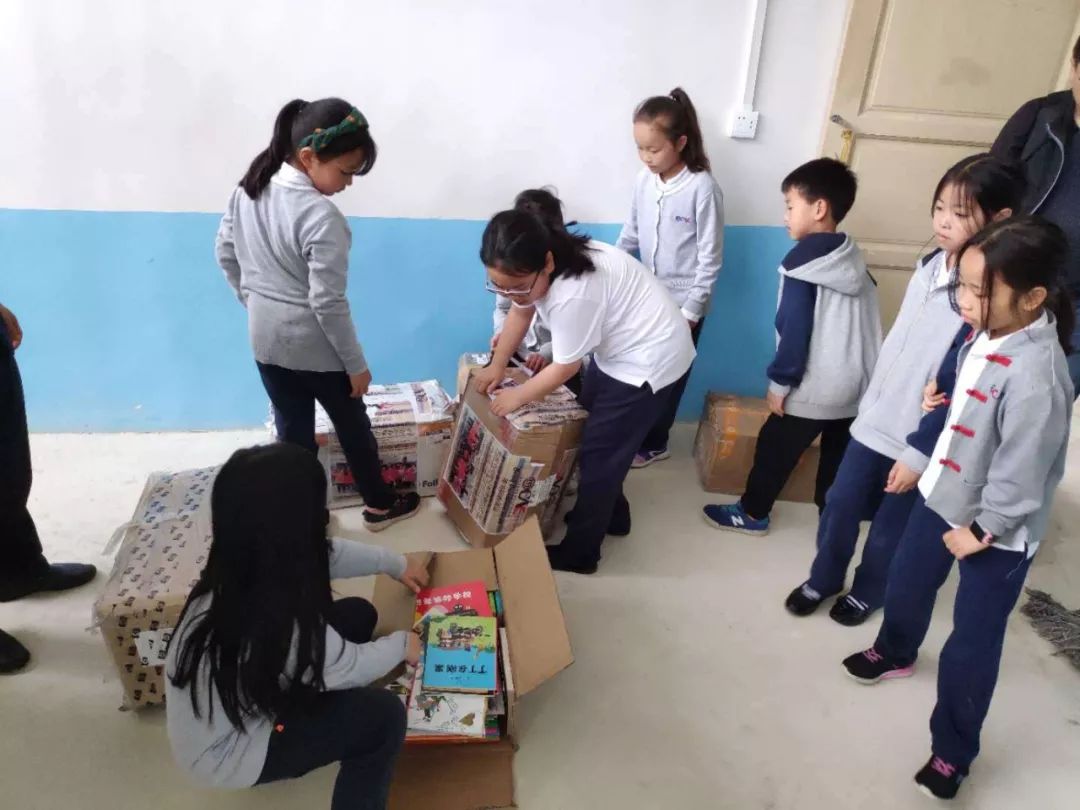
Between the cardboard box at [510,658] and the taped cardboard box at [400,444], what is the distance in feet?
1.90

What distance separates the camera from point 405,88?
90.5 inches

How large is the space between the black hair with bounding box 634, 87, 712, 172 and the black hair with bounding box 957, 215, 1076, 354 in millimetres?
1136

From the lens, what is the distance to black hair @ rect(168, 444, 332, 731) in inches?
39.5

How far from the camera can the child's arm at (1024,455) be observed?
1.19 meters

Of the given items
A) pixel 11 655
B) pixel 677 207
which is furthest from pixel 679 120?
pixel 11 655

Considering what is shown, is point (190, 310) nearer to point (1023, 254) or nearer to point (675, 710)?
point (675, 710)

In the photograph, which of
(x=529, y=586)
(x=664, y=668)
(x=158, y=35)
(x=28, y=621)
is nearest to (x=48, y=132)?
(x=158, y=35)

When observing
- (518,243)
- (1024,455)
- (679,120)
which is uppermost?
(679,120)

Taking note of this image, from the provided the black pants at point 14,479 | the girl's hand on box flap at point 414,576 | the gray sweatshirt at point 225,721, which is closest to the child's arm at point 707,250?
the girl's hand on box flap at point 414,576

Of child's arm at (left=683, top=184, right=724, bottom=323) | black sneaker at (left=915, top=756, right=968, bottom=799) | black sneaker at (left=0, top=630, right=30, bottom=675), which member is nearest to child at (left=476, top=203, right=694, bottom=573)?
child's arm at (left=683, top=184, right=724, bottom=323)

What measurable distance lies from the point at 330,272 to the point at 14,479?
0.89 metres

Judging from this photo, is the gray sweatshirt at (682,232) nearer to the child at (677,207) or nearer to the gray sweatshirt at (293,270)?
the child at (677,207)

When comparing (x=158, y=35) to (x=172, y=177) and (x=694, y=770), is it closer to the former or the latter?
(x=172, y=177)

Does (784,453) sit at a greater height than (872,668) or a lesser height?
greater
